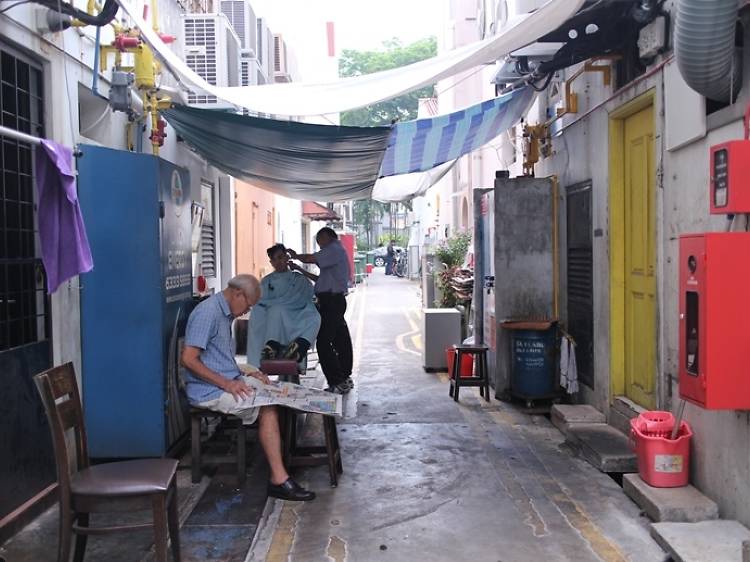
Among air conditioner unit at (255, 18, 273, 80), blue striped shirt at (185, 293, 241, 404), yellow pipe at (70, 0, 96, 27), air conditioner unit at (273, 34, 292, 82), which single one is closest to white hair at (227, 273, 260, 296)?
blue striped shirt at (185, 293, 241, 404)

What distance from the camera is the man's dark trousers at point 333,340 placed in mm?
8594

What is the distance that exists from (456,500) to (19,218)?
345 cm

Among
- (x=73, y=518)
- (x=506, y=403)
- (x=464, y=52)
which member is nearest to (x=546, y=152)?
(x=506, y=403)

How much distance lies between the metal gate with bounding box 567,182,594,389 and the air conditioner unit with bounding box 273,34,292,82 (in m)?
8.91

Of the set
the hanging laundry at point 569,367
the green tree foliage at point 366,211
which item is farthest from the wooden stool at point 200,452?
the green tree foliage at point 366,211

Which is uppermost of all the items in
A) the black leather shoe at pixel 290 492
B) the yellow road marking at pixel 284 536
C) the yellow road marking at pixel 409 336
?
the yellow road marking at pixel 409 336

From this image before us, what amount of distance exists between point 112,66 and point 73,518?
152 inches

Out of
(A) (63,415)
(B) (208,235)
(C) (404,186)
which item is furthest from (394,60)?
(A) (63,415)

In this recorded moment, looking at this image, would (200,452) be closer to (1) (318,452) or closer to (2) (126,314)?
(1) (318,452)

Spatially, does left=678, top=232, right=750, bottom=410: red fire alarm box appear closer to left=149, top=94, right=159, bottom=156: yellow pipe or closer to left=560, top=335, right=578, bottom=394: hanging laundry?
left=560, top=335, right=578, bottom=394: hanging laundry

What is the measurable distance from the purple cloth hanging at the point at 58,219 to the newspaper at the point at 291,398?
1424mm

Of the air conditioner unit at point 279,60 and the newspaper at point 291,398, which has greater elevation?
the air conditioner unit at point 279,60

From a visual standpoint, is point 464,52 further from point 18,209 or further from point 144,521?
point 144,521

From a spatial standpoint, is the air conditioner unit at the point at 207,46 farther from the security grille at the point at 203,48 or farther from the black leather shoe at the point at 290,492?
the black leather shoe at the point at 290,492
